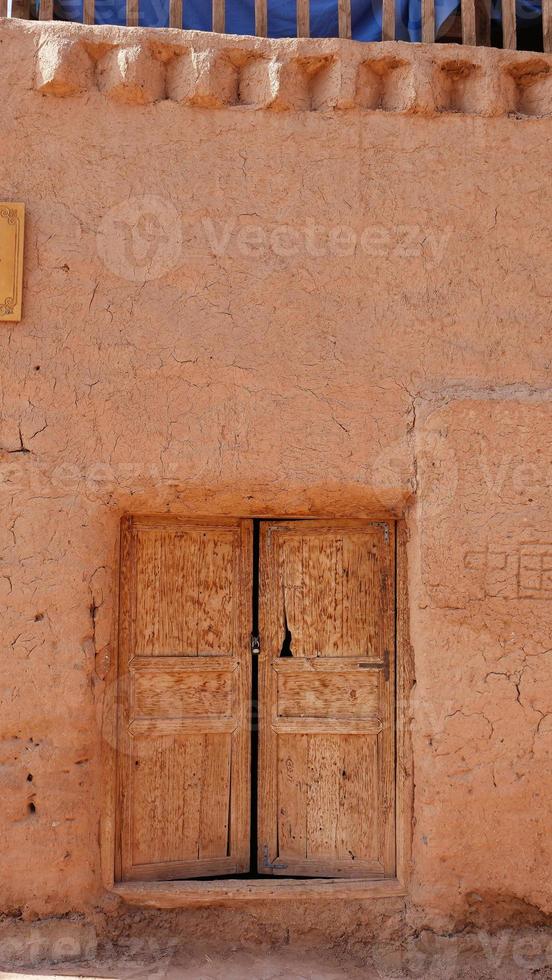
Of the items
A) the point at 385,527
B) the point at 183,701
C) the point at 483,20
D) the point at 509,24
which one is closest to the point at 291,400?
the point at 385,527

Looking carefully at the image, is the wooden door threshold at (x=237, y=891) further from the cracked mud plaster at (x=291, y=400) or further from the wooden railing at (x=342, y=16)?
the wooden railing at (x=342, y=16)

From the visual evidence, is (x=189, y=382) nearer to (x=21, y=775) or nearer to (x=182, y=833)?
A: (x=21, y=775)

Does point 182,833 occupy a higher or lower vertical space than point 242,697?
lower

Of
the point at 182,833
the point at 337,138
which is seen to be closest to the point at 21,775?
the point at 182,833

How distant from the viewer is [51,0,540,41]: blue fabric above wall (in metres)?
3.99

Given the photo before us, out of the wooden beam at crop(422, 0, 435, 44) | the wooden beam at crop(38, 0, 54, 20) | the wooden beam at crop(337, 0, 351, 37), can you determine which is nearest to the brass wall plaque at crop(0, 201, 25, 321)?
the wooden beam at crop(38, 0, 54, 20)

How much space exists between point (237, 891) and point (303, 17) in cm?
380

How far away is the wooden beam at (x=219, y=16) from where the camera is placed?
3730 mm

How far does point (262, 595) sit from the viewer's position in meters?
3.84

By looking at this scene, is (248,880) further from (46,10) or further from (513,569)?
(46,10)

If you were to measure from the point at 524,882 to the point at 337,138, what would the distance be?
3225 mm

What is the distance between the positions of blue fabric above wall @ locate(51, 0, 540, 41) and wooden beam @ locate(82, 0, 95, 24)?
27 centimetres

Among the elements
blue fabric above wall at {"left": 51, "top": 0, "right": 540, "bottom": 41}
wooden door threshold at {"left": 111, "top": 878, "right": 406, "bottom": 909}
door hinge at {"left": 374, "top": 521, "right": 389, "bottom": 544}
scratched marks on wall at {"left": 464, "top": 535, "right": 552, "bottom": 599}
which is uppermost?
blue fabric above wall at {"left": 51, "top": 0, "right": 540, "bottom": 41}

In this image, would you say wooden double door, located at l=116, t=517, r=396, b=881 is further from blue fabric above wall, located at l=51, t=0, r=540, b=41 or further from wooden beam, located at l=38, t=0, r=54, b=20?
blue fabric above wall, located at l=51, t=0, r=540, b=41
